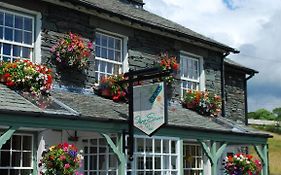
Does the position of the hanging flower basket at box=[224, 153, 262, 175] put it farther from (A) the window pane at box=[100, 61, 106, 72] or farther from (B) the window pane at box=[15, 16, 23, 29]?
(B) the window pane at box=[15, 16, 23, 29]

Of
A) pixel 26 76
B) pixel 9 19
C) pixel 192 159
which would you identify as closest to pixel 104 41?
pixel 9 19

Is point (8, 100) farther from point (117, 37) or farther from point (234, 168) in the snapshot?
point (234, 168)

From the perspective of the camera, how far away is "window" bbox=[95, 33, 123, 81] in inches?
546

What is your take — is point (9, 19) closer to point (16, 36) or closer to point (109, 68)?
point (16, 36)

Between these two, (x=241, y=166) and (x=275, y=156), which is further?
(x=275, y=156)

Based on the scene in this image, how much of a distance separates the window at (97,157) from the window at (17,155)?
1662 mm

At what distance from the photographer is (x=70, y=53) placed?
12523 mm

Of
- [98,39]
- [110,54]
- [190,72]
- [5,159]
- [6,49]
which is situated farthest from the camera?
[190,72]

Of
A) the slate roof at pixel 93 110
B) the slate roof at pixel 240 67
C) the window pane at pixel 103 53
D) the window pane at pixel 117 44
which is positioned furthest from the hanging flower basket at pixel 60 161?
the slate roof at pixel 240 67

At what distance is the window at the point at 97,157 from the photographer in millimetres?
12094

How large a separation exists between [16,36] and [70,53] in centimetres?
138

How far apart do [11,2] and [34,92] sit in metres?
2.33

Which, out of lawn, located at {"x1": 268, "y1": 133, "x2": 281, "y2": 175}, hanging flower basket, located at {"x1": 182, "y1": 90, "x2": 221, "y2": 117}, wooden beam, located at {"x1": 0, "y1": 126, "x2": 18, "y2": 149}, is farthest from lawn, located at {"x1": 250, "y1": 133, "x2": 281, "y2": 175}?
wooden beam, located at {"x1": 0, "y1": 126, "x2": 18, "y2": 149}

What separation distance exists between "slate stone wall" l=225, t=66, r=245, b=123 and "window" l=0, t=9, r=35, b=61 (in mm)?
9190
